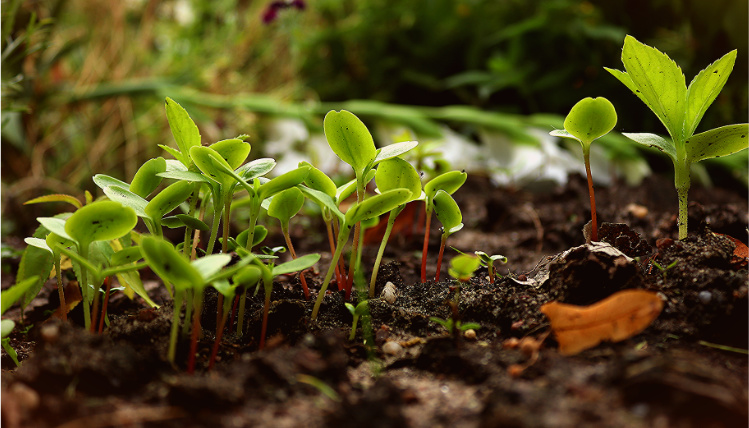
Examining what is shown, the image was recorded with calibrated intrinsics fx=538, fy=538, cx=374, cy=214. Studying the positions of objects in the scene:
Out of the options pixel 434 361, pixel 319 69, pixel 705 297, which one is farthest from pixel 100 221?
pixel 319 69

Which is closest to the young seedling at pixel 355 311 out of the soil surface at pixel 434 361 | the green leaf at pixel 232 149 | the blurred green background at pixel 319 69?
the soil surface at pixel 434 361

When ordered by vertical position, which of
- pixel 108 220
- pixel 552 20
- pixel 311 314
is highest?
pixel 552 20

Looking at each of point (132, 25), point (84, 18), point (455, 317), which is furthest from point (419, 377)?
point (132, 25)

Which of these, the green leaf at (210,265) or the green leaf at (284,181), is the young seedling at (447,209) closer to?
the green leaf at (284,181)

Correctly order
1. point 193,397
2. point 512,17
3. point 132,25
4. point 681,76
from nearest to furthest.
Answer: point 193,397 < point 681,76 < point 512,17 < point 132,25

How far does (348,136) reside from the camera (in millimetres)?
716

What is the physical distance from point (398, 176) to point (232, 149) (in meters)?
0.23

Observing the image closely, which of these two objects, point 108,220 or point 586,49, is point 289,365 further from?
point 586,49

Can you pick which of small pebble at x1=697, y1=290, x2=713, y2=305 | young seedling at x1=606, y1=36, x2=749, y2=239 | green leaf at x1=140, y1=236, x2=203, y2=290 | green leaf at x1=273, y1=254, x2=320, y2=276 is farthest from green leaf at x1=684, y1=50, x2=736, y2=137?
green leaf at x1=140, y1=236, x2=203, y2=290

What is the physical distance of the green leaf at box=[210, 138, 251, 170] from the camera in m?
0.71

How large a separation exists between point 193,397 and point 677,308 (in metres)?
0.57

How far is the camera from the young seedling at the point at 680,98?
2.28 feet

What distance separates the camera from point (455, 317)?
25.6 inches

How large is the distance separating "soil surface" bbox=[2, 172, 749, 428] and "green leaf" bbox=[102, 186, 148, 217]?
0.48ft
